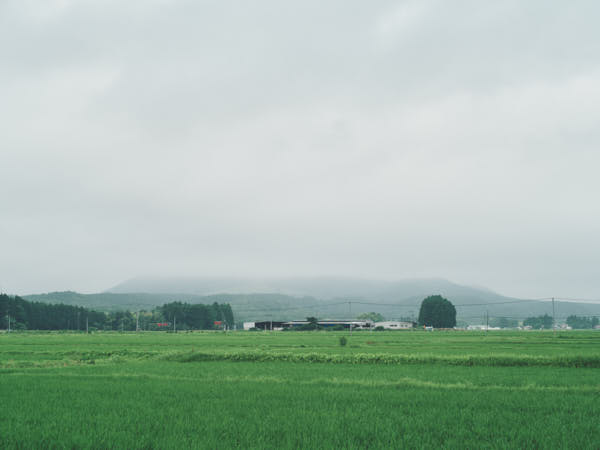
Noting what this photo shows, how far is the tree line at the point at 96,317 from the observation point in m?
127

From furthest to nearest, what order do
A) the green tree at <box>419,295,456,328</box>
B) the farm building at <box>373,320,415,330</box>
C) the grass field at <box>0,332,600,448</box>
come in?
the farm building at <box>373,320,415,330</box> < the green tree at <box>419,295,456,328</box> < the grass field at <box>0,332,600,448</box>

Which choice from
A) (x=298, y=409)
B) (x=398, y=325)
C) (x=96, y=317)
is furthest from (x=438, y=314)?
(x=298, y=409)

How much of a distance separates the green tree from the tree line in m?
69.3

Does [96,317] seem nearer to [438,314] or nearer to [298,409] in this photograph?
[438,314]

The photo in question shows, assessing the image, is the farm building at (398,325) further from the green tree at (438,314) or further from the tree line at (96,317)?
the tree line at (96,317)

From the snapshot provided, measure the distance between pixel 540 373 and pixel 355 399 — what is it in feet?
42.2

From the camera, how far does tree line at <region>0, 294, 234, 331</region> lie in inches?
4995

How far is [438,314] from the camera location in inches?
6097

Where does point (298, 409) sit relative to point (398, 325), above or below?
above

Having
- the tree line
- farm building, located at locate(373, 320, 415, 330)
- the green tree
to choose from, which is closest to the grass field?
the tree line

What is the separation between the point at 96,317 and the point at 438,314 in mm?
114590

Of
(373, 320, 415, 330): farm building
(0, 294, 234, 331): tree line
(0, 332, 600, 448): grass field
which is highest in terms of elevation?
(0, 332, 600, 448): grass field

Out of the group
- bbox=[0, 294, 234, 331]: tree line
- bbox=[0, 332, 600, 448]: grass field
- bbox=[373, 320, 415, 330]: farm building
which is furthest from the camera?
bbox=[373, 320, 415, 330]: farm building

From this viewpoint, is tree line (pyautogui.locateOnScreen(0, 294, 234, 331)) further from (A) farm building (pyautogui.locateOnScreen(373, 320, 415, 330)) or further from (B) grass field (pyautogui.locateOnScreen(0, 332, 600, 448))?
(B) grass field (pyautogui.locateOnScreen(0, 332, 600, 448))
